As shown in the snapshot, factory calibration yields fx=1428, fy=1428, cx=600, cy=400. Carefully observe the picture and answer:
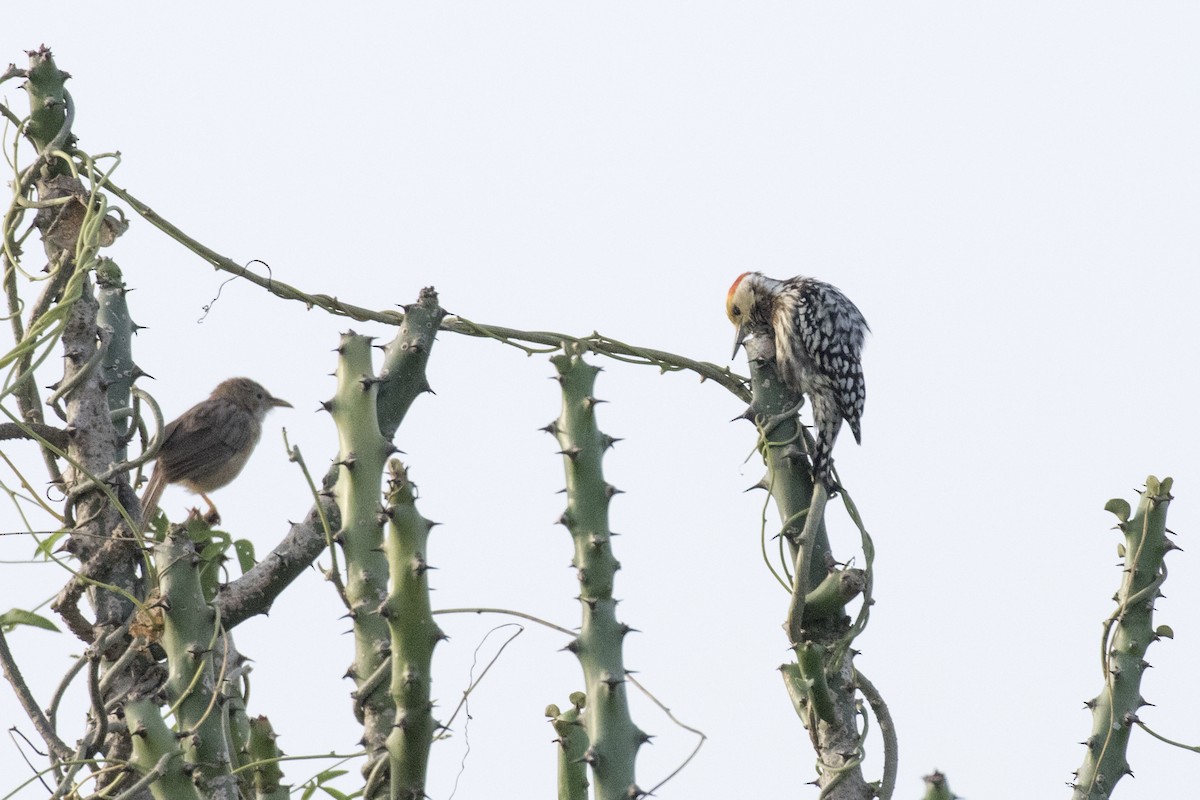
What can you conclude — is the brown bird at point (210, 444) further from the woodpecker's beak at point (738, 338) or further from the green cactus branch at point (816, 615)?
the green cactus branch at point (816, 615)

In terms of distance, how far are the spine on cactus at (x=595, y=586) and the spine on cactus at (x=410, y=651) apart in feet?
1.07

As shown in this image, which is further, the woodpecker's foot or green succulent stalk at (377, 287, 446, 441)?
the woodpecker's foot

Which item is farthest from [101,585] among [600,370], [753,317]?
[753,317]

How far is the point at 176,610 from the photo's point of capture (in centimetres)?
309

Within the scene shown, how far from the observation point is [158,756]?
289 cm

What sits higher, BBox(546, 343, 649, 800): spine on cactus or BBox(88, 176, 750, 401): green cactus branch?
BBox(88, 176, 750, 401): green cactus branch

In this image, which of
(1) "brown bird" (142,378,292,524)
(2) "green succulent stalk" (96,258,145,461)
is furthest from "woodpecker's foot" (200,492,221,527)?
(2) "green succulent stalk" (96,258,145,461)

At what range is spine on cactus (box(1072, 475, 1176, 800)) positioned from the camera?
3887 millimetres

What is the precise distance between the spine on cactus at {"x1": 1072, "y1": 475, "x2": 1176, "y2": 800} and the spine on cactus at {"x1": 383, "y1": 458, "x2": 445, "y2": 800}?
1.93 meters

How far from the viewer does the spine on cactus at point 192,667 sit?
10.0 feet

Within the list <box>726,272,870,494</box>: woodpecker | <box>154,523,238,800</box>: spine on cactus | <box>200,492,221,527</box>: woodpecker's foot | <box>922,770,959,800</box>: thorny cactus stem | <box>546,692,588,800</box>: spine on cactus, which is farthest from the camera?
<box>200,492,221,527</box>: woodpecker's foot

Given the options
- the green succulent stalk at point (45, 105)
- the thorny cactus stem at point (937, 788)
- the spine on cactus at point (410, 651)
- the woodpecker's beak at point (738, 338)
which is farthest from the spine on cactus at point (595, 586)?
the woodpecker's beak at point (738, 338)

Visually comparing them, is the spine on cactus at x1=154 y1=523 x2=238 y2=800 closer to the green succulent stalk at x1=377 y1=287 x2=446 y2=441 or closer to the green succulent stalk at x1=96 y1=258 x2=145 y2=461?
the green succulent stalk at x1=377 y1=287 x2=446 y2=441

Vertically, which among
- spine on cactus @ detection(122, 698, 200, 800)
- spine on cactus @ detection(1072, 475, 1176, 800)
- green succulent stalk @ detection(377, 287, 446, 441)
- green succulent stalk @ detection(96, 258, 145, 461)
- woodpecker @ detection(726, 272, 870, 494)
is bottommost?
spine on cactus @ detection(122, 698, 200, 800)
